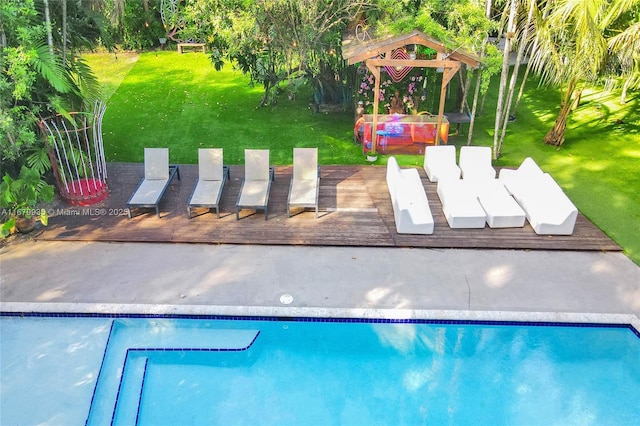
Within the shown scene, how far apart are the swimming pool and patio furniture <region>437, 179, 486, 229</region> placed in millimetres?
2493

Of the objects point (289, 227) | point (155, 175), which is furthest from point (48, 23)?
point (289, 227)

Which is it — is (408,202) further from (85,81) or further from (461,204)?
(85,81)

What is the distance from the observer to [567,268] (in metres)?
8.82

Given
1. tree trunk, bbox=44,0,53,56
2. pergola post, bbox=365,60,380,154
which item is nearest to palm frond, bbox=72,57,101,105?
tree trunk, bbox=44,0,53,56

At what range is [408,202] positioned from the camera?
9.88 m

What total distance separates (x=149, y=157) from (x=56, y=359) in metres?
5.07

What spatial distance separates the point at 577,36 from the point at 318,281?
8.39 metres

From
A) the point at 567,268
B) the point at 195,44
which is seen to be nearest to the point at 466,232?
the point at 567,268

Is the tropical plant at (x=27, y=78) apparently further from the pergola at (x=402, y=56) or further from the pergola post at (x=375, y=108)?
the pergola post at (x=375, y=108)


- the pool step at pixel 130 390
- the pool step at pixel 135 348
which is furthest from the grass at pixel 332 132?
the pool step at pixel 130 390

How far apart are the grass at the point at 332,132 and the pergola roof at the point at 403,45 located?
2.48m

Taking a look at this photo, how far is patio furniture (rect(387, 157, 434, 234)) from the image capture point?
9477 millimetres

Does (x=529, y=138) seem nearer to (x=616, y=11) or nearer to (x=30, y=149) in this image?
(x=616, y=11)

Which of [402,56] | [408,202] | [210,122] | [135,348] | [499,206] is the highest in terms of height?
[402,56]
